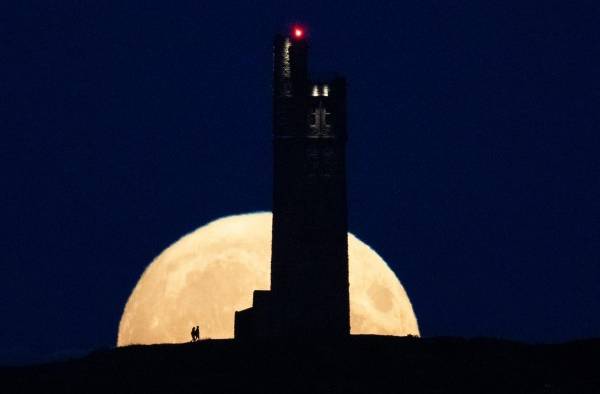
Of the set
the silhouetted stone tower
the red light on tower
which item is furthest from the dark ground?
the red light on tower

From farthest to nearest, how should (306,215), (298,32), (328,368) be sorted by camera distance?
(298,32), (306,215), (328,368)

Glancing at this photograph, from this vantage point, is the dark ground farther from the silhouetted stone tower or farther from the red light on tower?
the red light on tower

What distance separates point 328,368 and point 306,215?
14.4m

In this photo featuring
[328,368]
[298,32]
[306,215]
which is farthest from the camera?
[298,32]

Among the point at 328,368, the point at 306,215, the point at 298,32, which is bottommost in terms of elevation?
the point at 328,368

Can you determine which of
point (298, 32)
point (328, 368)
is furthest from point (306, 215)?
point (328, 368)

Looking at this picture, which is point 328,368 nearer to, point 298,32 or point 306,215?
point 306,215

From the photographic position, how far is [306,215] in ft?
194

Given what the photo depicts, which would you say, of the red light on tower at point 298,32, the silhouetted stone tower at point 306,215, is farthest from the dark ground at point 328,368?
the red light on tower at point 298,32

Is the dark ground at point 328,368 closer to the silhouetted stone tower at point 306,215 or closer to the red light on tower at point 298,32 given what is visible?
the silhouetted stone tower at point 306,215

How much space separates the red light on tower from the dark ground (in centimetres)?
2135

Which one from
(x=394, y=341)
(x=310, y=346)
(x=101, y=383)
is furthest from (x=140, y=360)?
(x=394, y=341)

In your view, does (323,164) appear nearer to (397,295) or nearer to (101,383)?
(397,295)

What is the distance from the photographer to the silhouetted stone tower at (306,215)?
5794 cm
